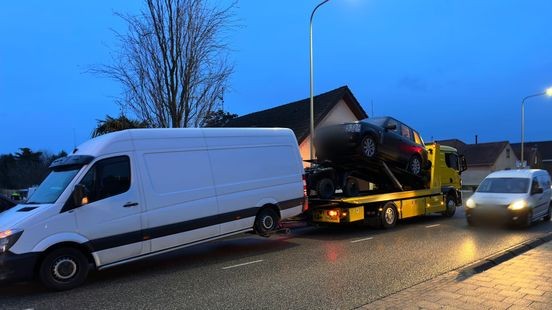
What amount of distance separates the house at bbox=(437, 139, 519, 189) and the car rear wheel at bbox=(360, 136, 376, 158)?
54.3 m

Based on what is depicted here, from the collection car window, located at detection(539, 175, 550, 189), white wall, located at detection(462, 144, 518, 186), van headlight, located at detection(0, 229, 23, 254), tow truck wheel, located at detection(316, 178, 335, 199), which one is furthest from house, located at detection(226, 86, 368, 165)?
white wall, located at detection(462, 144, 518, 186)

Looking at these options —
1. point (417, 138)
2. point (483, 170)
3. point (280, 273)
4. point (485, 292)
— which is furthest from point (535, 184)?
point (483, 170)

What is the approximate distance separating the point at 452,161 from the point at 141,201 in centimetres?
1350

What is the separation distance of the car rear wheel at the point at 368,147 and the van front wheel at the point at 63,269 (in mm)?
7752

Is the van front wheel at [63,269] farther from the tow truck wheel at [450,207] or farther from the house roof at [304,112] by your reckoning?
the house roof at [304,112]

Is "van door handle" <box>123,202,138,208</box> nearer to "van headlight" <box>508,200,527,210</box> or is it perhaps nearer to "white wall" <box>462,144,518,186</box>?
"van headlight" <box>508,200,527,210</box>

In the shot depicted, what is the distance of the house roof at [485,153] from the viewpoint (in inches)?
2552

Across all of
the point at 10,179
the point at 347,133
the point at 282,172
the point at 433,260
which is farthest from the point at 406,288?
the point at 10,179

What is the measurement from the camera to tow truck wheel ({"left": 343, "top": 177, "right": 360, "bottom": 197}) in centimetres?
1385

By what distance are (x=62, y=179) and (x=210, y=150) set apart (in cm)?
278

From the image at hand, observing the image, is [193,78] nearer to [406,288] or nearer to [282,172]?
[282,172]

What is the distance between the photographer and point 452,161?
18.4 meters

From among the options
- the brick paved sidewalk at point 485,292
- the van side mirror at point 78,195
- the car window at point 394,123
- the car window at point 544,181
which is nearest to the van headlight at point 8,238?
the van side mirror at point 78,195

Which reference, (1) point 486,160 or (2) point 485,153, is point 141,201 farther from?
(2) point 485,153
